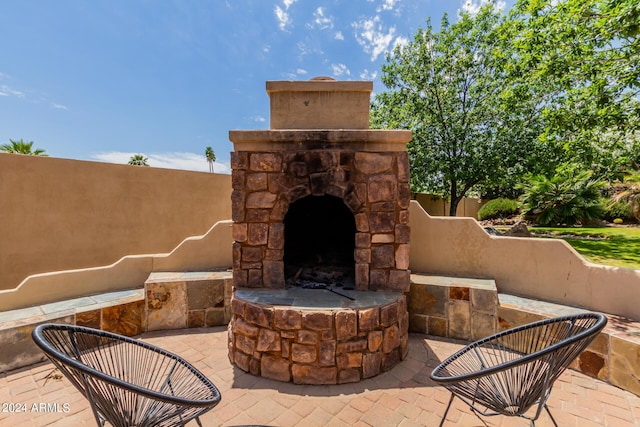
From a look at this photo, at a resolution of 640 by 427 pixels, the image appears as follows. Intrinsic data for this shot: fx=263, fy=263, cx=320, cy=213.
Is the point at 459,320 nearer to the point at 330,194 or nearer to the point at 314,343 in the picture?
the point at 314,343

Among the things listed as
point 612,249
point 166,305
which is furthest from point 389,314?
point 612,249

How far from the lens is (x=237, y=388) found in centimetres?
314

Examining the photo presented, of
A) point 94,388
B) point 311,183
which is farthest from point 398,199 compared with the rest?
point 94,388

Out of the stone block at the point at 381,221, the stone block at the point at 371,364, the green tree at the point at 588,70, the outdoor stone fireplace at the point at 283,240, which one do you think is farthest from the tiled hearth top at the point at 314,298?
the green tree at the point at 588,70

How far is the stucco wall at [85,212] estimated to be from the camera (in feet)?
18.4

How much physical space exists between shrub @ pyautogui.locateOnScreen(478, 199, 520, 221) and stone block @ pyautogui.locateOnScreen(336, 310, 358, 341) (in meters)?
15.0

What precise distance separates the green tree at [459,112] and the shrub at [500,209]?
19.0 ft

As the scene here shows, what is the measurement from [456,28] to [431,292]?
9857mm

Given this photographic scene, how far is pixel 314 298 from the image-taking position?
3.60 m

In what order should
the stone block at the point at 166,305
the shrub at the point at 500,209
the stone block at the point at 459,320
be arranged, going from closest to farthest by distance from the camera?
the stone block at the point at 459,320, the stone block at the point at 166,305, the shrub at the point at 500,209

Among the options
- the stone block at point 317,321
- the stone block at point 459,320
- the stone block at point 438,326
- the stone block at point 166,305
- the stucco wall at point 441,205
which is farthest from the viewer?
the stucco wall at point 441,205

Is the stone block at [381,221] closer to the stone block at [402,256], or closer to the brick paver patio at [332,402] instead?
the stone block at [402,256]

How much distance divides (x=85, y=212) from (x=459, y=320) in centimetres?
855

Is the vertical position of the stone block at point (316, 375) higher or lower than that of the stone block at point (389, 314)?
lower
